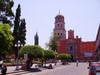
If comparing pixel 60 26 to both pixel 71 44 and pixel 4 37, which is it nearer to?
pixel 71 44

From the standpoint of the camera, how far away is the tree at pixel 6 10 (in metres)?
40.3

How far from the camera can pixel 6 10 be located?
41.1 metres

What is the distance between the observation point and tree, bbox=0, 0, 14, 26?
40.3 m

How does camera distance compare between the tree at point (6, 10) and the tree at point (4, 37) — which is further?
the tree at point (6, 10)

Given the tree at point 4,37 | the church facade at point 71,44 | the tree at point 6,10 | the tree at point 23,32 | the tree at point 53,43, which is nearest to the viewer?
the tree at point 4,37

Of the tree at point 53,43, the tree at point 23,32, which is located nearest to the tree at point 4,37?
the tree at point 23,32

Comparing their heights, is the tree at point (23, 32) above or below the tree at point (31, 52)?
above

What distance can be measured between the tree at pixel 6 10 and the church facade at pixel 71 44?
161 ft

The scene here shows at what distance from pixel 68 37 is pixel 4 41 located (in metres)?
74.1

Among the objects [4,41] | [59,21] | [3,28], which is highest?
[59,21]

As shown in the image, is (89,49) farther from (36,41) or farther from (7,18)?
(7,18)

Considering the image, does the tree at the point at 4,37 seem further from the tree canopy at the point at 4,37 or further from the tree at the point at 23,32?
the tree at the point at 23,32

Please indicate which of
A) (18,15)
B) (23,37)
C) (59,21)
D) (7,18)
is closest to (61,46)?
(59,21)

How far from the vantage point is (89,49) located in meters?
91.2
